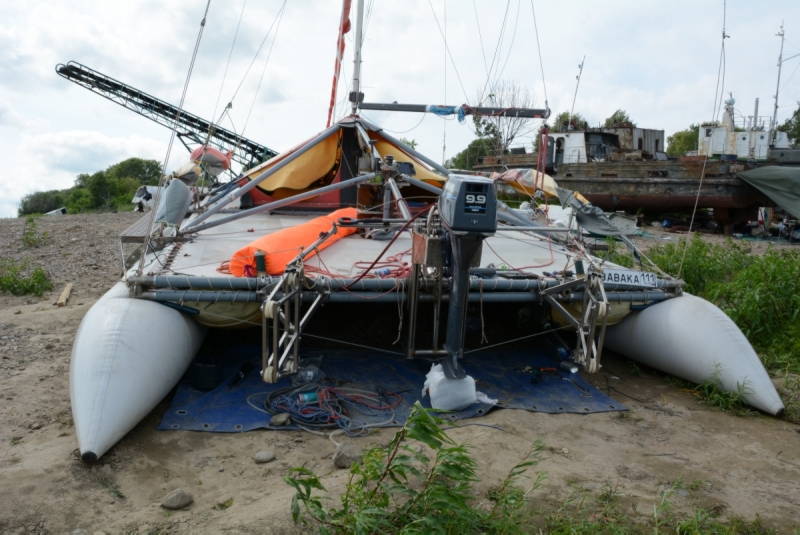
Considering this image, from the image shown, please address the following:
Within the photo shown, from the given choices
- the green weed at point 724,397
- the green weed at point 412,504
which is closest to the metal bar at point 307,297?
the green weed at point 724,397

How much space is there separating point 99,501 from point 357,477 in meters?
1.33

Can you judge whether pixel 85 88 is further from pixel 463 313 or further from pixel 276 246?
pixel 463 313

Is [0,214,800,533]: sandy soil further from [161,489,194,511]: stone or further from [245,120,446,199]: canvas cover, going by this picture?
[245,120,446,199]: canvas cover

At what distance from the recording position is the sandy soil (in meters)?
3.02

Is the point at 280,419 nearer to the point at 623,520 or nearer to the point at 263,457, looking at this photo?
the point at 263,457

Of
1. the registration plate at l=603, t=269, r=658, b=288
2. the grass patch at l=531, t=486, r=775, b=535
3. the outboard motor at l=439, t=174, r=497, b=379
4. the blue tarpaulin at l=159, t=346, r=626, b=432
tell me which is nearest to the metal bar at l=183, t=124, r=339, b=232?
the blue tarpaulin at l=159, t=346, r=626, b=432

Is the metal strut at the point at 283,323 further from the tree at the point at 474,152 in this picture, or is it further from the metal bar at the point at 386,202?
the tree at the point at 474,152

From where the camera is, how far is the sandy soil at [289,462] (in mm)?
3023

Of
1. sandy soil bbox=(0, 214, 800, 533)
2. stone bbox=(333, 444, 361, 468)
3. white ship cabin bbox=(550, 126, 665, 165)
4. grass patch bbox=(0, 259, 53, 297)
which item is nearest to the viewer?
sandy soil bbox=(0, 214, 800, 533)

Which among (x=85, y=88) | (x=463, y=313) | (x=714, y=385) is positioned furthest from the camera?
(x=85, y=88)

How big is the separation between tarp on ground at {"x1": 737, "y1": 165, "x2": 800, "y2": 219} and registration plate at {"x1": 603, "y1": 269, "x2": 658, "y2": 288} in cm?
931

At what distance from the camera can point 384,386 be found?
16.0ft

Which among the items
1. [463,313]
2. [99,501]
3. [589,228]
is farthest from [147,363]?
[589,228]

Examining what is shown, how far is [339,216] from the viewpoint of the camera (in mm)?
6227
